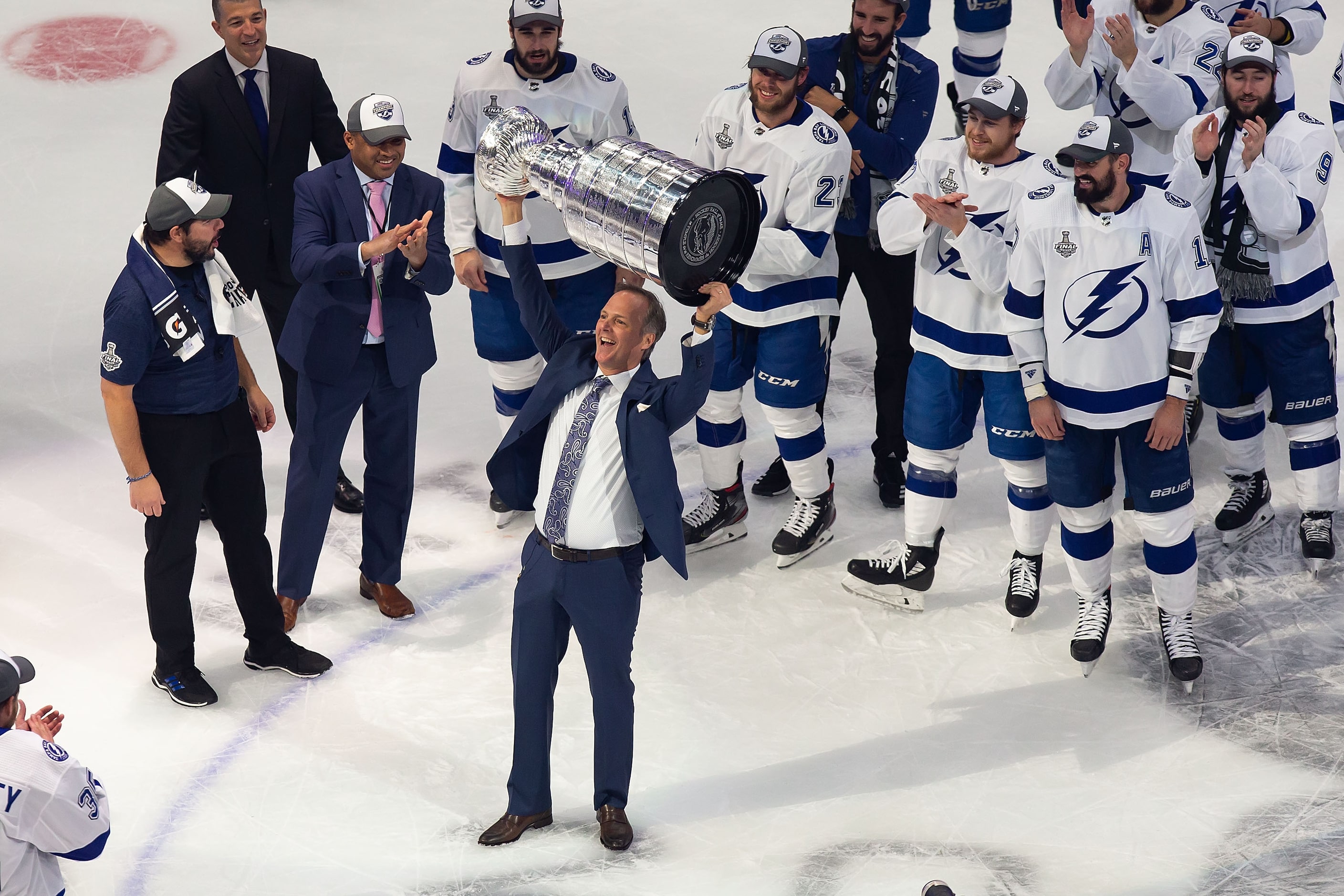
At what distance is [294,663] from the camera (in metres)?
4.70

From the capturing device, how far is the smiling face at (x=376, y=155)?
445cm

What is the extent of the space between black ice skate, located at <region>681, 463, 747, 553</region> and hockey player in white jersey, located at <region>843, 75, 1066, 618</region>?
51cm

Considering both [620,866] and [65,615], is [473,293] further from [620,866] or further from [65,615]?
[620,866]

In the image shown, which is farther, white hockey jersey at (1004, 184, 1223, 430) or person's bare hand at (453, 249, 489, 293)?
person's bare hand at (453, 249, 489, 293)

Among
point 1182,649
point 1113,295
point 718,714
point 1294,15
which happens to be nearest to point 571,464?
point 718,714

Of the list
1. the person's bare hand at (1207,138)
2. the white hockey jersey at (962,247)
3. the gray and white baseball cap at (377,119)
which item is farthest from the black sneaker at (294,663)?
the person's bare hand at (1207,138)

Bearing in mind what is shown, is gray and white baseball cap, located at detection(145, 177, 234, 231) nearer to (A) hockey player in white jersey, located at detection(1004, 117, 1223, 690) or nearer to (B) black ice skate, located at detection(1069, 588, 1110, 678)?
(A) hockey player in white jersey, located at detection(1004, 117, 1223, 690)

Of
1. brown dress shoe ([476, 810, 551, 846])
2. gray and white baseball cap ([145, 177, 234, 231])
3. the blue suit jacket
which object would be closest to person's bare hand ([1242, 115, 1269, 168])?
the blue suit jacket

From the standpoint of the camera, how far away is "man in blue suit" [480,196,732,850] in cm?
368

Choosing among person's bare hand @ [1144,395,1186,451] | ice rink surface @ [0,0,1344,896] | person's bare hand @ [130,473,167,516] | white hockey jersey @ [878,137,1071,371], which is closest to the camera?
ice rink surface @ [0,0,1344,896]

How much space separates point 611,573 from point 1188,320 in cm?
182

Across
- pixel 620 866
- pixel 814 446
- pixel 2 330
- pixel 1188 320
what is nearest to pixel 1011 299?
pixel 1188 320

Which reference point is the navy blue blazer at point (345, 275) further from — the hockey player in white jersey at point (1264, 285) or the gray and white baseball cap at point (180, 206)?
the hockey player in white jersey at point (1264, 285)

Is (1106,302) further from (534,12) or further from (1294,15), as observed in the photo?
(1294,15)
